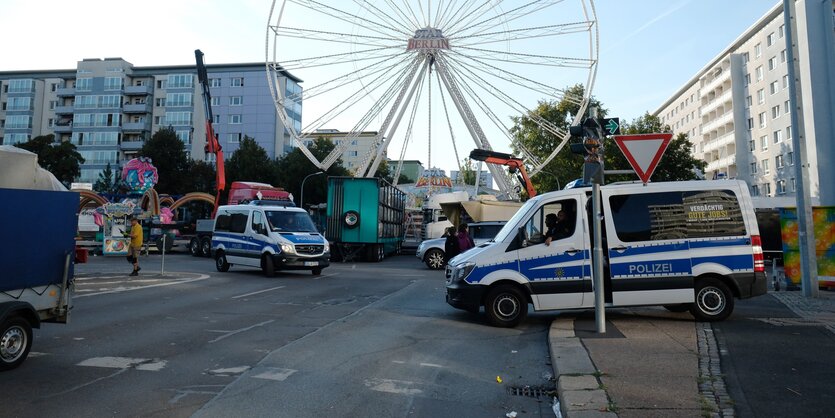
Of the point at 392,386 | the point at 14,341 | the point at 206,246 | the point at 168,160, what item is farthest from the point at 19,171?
the point at 168,160

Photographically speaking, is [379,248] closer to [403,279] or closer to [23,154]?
[403,279]

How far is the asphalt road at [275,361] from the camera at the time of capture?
190 inches

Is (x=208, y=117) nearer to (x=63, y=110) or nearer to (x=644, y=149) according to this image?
(x=644, y=149)

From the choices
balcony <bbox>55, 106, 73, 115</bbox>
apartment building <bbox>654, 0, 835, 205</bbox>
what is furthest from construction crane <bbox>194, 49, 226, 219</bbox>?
balcony <bbox>55, 106, 73, 115</bbox>

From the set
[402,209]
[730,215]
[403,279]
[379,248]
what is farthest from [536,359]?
[402,209]

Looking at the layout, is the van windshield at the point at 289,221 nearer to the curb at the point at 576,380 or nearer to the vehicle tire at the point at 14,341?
the vehicle tire at the point at 14,341

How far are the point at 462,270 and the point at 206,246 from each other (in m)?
22.3

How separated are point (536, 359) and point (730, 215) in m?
4.04

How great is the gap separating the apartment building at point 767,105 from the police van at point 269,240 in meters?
28.0

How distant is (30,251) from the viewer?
607 cm

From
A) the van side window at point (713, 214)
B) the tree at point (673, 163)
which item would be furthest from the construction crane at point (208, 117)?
the tree at point (673, 163)

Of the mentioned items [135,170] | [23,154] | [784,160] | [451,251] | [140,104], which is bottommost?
[451,251]

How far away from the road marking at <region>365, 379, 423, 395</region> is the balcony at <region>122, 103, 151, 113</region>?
266 ft

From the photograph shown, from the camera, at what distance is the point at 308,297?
12469mm
